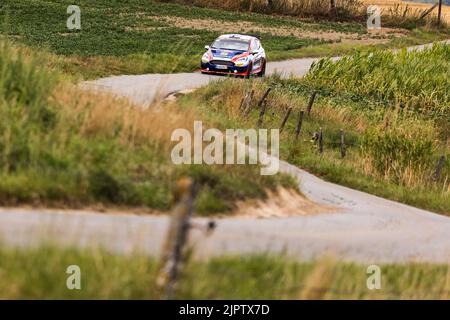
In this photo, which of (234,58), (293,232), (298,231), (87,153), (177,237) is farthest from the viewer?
(234,58)

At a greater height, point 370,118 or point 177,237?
point 177,237

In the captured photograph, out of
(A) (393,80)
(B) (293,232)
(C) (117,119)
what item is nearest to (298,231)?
(B) (293,232)

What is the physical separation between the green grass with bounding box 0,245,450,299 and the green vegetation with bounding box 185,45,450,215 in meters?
7.31

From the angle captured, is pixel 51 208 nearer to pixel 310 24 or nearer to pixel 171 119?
pixel 171 119

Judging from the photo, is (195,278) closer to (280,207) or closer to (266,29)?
(280,207)

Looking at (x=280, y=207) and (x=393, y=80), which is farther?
(x=393, y=80)

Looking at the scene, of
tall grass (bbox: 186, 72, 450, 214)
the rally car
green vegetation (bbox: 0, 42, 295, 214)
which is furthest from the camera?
the rally car

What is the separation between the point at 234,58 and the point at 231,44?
50.1 inches

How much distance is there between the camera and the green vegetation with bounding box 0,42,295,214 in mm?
13023

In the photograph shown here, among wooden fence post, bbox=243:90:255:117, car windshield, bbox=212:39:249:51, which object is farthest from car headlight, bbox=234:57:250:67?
wooden fence post, bbox=243:90:255:117

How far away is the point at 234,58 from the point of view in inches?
1407

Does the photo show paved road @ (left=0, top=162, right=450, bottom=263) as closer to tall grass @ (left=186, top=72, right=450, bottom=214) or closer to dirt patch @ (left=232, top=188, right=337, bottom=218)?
dirt patch @ (left=232, top=188, right=337, bottom=218)

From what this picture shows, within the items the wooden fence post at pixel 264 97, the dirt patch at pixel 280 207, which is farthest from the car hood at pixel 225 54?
the dirt patch at pixel 280 207
